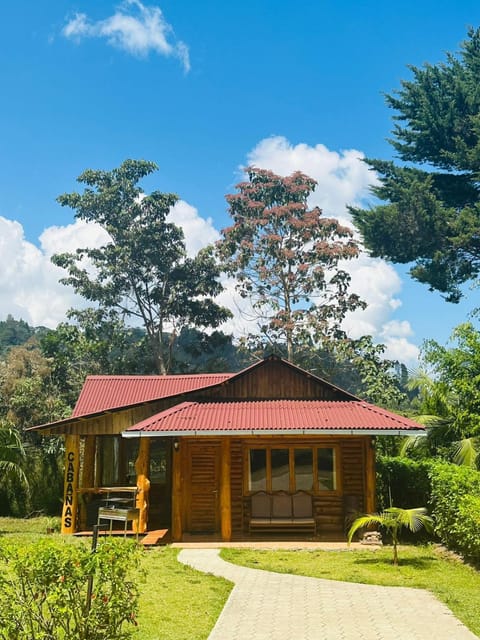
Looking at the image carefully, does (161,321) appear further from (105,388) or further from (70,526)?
(70,526)

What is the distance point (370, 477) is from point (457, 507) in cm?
265

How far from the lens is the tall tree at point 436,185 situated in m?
30.3

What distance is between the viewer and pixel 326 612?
27.0ft

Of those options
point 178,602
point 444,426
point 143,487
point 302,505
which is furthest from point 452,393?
point 178,602

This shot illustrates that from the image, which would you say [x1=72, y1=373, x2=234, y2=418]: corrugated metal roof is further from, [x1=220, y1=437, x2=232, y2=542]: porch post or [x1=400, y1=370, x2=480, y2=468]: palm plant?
[x1=400, y1=370, x2=480, y2=468]: palm plant

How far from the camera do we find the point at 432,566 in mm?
11367

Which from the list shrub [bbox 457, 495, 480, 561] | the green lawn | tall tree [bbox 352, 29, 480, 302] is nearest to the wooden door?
the green lawn

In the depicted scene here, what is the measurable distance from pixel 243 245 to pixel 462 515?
30.2 m

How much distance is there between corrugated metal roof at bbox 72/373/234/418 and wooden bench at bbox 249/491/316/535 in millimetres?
5535

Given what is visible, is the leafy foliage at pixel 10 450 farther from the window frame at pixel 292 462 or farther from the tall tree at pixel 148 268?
the tall tree at pixel 148 268

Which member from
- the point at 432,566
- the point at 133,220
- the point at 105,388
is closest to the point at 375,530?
the point at 432,566

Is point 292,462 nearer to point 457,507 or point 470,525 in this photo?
point 457,507

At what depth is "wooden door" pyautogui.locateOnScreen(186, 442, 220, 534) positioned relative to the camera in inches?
614

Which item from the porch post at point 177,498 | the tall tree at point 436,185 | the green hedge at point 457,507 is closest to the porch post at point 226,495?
the porch post at point 177,498
